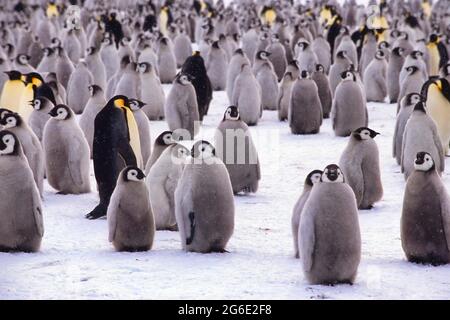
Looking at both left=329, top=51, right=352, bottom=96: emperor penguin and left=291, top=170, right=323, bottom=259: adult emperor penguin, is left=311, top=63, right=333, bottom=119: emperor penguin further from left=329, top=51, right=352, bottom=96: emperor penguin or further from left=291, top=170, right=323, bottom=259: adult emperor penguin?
left=291, top=170, right=323, bottom=259: adult emperor penguin

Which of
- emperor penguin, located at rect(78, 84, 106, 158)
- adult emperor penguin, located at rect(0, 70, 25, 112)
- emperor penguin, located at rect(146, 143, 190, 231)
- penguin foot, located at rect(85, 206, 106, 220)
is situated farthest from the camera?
adult emperor penguin, located at rect(0, 70, 25, 112)

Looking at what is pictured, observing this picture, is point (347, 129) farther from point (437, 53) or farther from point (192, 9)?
point (192, 9)

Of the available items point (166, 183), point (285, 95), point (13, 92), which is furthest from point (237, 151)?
point (285, 95)

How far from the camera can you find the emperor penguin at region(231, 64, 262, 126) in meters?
9.26

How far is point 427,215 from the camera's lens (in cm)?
451

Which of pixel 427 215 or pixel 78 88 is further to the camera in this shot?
pixel 78 88

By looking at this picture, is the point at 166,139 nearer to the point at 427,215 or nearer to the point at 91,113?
the point at 427,215

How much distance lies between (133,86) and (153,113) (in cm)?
49

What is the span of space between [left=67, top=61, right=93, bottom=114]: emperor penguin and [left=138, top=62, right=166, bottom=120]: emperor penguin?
82 centimetres

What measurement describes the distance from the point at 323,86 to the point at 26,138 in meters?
4.39

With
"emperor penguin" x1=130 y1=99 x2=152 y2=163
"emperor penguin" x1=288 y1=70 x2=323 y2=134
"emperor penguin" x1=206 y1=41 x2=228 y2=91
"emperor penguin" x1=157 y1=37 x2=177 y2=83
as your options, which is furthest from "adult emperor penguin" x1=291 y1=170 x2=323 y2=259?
"emperor penguin" x1=157 y1=37 x2=177 y2=83

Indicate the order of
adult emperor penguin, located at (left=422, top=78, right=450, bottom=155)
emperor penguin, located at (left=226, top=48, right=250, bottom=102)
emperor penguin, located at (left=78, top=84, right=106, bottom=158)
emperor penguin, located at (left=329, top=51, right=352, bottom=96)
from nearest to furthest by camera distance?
adult emperor penguin, located at (left=422, top=78, right=450, bottom=155) < emperor penguin, located at (left=78, top=84, right=106, bottom=158) < emperor penguin, located at (left=329, top=51, right=352, bottom=96) < emperor penguin, located at (left=226, top=48, right=250, bottom=102)

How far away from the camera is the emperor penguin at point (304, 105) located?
8617 millimetres
